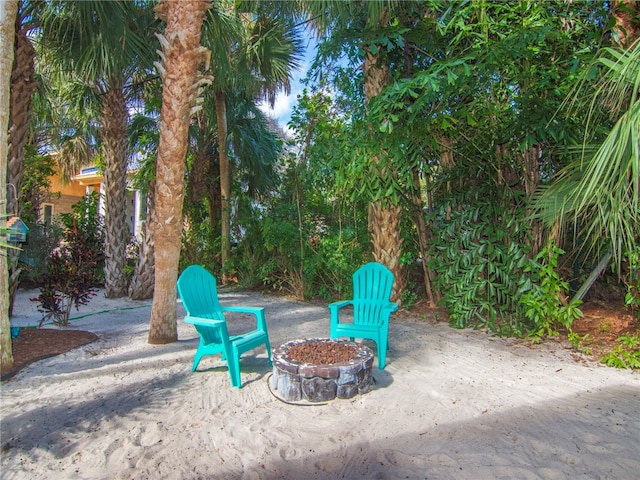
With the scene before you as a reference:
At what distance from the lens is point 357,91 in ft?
24.9

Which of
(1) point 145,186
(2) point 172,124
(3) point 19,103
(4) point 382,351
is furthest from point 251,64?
(4) point 382,351

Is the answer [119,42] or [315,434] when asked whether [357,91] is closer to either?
[119,42]

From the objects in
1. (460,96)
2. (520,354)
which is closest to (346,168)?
(460,96)

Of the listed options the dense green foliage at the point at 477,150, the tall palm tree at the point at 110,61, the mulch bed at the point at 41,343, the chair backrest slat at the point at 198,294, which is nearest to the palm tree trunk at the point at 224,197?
the dense green foliage at the point at 477,150

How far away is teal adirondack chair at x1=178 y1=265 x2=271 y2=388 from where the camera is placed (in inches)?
150

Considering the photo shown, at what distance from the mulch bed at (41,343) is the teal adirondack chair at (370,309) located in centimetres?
315

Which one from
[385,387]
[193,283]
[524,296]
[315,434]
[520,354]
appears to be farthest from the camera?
[524,296]

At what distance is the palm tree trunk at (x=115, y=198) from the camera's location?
8953 millimetres

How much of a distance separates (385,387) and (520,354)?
82.4 inches

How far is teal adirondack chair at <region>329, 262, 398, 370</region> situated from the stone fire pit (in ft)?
2.06

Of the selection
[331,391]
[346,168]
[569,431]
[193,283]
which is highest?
[346,168]

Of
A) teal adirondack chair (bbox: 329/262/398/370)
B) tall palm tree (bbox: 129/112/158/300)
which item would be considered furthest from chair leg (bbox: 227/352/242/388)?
tall palm tree (bbox: 129/112/158/300)

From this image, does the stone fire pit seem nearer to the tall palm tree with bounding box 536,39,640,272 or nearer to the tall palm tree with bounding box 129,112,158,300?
the tall palm tree with bounding box 536,39,640,272

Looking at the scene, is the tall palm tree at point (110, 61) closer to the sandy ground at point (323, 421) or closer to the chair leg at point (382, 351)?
the sandy ground at point (323, 421)
